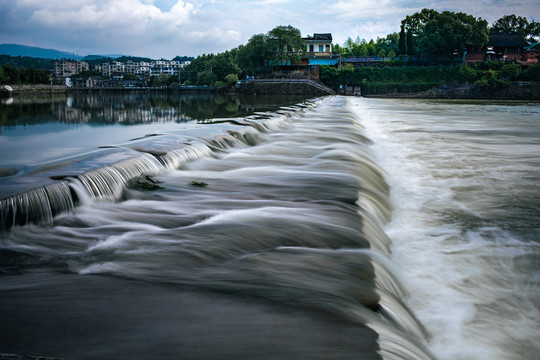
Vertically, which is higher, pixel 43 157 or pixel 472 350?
pixel 43 157

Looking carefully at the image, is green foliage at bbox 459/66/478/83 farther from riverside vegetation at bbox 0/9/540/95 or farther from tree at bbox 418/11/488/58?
tree at bbox 418/11/488/58

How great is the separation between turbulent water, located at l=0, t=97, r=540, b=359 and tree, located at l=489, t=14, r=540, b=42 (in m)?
83.1

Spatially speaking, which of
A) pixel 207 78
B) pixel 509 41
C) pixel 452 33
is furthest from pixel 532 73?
pixel 207 78

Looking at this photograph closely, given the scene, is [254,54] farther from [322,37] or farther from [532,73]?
[532,73]

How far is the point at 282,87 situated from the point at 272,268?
55.1 meters

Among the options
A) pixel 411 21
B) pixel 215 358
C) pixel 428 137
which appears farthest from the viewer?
pixel 411 21

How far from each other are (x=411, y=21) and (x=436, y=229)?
231 ft

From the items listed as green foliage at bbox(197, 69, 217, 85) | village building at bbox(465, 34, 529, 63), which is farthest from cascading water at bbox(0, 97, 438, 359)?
village building at bbox(465, 34, 529, 63)

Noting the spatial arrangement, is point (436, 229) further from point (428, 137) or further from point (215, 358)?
point (428, 137)

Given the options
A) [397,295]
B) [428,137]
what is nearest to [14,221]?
[397,295]

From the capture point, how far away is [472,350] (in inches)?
88.5

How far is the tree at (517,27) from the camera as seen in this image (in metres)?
75.5

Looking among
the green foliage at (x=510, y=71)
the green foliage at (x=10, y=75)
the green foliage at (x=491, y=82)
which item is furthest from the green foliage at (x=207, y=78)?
the green foliage at (x=510, y=71)

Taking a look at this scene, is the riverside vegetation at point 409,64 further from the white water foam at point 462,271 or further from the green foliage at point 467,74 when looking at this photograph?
the white water foam at point 462,271
